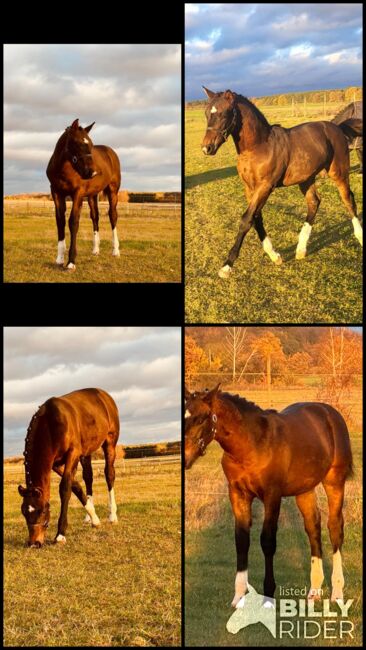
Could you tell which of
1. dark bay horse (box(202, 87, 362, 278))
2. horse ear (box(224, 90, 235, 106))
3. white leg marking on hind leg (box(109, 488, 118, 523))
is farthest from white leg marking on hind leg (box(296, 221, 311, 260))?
white leg marking on hind leg (box(109, 488, 118, 523))

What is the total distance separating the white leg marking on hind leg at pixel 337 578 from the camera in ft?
42.9

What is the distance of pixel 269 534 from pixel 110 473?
89.0 inches

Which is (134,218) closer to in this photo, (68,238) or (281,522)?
(68,238)

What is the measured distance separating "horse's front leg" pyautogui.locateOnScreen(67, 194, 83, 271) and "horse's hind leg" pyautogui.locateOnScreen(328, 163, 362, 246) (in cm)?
291

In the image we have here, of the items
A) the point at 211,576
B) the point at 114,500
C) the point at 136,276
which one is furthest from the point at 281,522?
the point at 136,276

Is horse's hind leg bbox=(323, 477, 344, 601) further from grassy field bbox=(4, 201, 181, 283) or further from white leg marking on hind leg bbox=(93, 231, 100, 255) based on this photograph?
white leg marking on hind leg bbox=(93, 231, 100, 255)

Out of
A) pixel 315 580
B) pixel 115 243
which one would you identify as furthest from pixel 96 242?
pixel 315 580

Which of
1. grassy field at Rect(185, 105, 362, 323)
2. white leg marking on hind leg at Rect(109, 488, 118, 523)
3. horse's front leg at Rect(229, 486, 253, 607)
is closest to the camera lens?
horse's front leg at Rect(229, 486, 253, 607)

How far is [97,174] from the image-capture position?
14.5 m

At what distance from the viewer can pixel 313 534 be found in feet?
42.8

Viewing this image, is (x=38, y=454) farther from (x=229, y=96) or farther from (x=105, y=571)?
(x=229, y=96)

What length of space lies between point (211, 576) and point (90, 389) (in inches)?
93.8

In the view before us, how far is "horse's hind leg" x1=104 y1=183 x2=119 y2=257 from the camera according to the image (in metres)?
14.9

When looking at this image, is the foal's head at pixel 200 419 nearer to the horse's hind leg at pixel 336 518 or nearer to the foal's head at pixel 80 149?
the horse's hind leg at pixel 336 518
